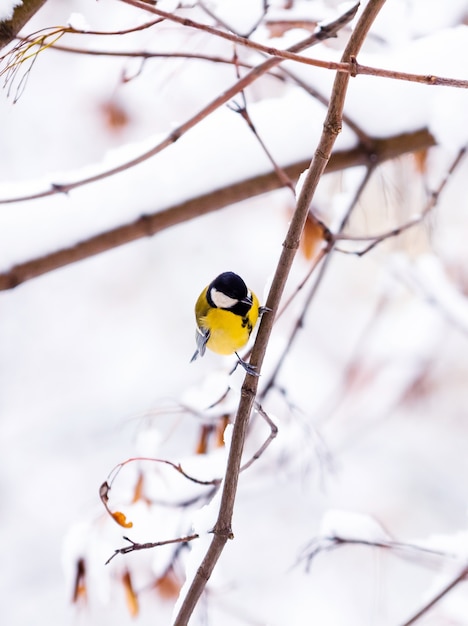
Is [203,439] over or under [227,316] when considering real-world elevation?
under

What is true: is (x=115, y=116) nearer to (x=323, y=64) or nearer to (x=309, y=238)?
(x=309, y=238)

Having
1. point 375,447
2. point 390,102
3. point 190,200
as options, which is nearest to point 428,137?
point 390,102

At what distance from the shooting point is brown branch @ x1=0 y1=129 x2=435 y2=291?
107 centimetres

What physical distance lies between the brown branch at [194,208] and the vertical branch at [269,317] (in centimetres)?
44

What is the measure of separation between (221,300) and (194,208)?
18 cm

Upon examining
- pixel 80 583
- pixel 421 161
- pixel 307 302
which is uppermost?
pixel 421 161

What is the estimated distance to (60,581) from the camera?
4219 millimetres

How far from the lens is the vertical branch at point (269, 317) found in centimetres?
69

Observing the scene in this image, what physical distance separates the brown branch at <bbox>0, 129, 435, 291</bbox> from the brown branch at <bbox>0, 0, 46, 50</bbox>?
376mm

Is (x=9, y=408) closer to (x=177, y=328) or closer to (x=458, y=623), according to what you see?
(x=177, y=328)

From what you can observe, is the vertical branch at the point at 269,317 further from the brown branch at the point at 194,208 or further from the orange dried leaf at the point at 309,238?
the orange dried leaf at the point at 309,238

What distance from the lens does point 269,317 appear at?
72 cm

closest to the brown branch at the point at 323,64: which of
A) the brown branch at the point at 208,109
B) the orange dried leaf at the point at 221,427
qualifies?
the brown branch at the point at 208,109

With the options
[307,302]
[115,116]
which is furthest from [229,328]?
[115,116]
